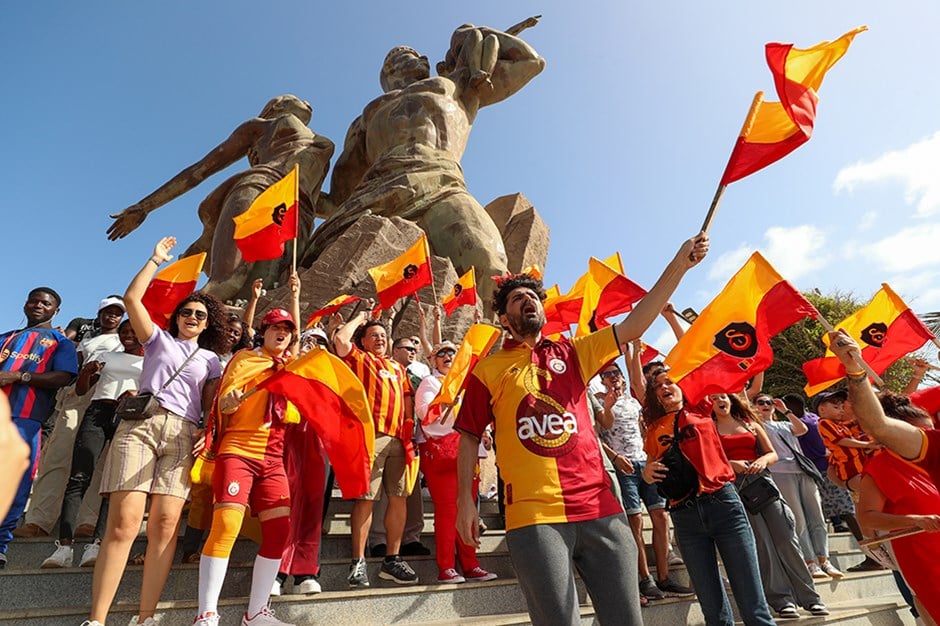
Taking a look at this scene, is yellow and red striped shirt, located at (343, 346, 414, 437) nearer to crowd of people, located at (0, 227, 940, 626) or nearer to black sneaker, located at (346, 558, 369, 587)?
crowd of people, located at (0, 227, 940, 626)

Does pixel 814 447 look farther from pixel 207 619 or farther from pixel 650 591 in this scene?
pixel 207 619

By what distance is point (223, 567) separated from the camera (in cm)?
293

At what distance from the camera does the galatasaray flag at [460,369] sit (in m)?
4.03

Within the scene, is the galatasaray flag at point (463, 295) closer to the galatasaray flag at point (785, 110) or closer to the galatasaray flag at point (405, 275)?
the galatasaray flag at point (405, 275)

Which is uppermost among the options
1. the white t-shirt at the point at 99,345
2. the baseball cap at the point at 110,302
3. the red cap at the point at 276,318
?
the baseball cap at the point at 110,302

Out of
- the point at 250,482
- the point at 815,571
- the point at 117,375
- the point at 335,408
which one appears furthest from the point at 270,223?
the point at 815,571

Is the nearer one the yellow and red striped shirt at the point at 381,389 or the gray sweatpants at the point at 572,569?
the gray sweatpants at the point at 572,569

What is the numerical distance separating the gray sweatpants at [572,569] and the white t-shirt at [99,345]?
12.7ft

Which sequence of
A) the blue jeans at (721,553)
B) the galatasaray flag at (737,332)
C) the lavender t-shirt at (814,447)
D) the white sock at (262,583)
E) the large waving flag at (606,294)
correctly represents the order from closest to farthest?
the white sock at (262,583), the blue jeans at (721,553), the galatasaray flag at (737,332), the large waving flag at (606,294), the lavender t-shirt at (814,447)

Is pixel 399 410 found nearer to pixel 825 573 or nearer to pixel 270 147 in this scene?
pixel 825 573

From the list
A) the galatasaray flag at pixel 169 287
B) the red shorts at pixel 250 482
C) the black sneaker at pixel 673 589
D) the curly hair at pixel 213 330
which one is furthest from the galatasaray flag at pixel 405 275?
the black sneaker at pixel 673 589

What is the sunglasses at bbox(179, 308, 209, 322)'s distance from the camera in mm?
3676

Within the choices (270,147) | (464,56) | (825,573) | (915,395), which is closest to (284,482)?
(915,395)

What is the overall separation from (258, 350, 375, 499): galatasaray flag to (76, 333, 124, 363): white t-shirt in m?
2.08
